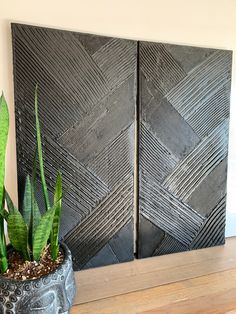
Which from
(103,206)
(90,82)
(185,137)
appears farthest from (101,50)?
(103,206)

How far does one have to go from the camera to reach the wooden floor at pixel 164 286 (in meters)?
1.35

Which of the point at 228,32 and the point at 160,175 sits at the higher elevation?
the point at 228,32

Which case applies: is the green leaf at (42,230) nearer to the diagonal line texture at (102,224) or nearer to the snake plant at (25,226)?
the snake plant at (25,226)

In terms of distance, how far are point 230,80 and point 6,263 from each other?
179 cm

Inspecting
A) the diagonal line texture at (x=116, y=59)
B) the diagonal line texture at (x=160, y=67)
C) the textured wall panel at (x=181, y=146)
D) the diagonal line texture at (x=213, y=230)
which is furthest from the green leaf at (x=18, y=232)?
the diagonal line texture at (x=213, y=230)

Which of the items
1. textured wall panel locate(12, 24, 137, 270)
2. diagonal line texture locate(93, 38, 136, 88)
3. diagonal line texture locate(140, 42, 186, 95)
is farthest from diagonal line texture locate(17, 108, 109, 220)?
diagonal line texture locate(140, 42, 186, 95)

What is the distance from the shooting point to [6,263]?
1.12 metres

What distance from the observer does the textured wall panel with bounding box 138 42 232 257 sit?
1.73 metres

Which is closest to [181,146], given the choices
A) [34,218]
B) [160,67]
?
[160,67]

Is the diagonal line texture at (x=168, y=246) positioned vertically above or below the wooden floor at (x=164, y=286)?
above

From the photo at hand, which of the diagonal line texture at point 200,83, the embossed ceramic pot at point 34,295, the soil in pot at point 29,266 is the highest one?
the diagonal line texture at point 200,83

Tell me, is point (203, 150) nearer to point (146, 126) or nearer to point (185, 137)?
point (185, 137)

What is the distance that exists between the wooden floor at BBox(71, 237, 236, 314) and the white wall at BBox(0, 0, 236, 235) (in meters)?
0.53

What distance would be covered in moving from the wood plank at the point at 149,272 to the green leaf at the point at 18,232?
0.46m
